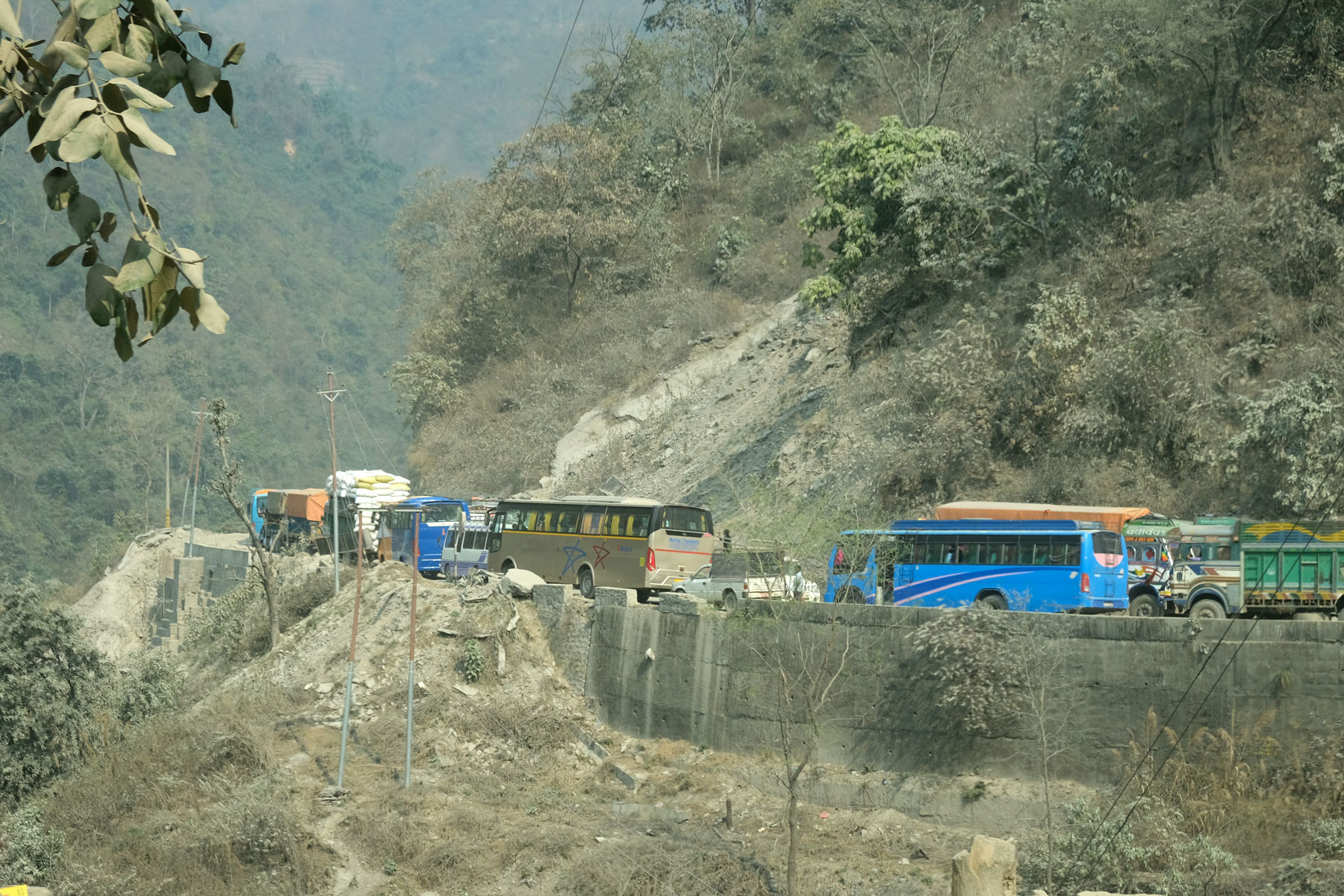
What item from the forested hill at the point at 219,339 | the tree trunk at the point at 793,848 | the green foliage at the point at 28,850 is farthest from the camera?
the forested hill at the point at 219,339

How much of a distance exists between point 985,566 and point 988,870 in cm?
1228

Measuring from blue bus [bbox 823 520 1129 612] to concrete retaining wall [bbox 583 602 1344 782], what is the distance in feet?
5.73

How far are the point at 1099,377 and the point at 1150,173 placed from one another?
7.22 metres

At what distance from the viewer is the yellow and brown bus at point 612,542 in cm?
2609

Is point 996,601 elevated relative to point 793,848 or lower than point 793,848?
elevated

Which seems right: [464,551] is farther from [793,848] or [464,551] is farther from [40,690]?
[793,848]

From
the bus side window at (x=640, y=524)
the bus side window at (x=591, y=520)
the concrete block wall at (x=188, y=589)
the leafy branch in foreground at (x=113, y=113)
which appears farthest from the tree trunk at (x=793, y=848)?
the concrete block wall at (x=188, y=589)

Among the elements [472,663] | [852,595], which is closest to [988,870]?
[852,595]

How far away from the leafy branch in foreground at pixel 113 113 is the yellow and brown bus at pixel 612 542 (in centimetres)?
2185

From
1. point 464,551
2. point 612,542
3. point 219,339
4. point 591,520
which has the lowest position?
point 464,551

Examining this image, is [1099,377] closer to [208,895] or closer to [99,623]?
[208,895]

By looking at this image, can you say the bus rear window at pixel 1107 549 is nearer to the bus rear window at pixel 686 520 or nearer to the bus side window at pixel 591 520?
the bus rear window at pixel 686 520

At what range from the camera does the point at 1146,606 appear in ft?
74.8

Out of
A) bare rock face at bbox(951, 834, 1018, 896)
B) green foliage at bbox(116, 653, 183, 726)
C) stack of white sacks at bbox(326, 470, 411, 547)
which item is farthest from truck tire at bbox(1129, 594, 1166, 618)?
stack of white sacks at bbox(326, 470, 411, 547)
